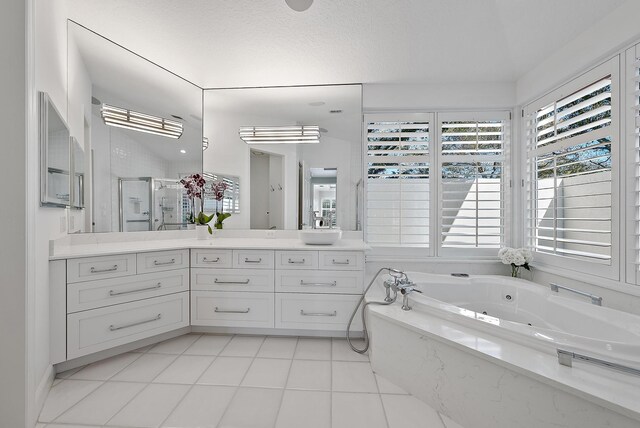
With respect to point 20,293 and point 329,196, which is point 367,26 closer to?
point 329,196

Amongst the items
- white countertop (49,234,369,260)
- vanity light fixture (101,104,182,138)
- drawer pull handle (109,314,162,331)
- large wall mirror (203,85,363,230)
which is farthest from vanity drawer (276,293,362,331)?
vanity light fixture (101,104,182,138)

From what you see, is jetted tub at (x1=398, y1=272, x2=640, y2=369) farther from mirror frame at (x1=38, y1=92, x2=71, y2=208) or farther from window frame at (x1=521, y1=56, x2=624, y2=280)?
mirror frame at (x1=38, y1=92, x2=71, y2=208)

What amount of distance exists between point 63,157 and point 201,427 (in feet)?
5.77

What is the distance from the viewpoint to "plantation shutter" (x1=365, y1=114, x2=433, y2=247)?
277cm

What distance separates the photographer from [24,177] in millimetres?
1311

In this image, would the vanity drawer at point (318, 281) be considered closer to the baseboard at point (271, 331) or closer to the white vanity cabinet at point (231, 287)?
the white vanity cabinet at point (231, 287)

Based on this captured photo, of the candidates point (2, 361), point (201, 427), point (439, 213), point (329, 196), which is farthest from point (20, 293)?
point (439, 213)

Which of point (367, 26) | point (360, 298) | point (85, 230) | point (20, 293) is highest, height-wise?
point (367, 26)

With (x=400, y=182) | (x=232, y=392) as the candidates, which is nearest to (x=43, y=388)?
(x=232, y=392)

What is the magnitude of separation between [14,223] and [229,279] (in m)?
1.31

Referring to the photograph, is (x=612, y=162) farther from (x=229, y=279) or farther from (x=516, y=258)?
(x=229, y=279)

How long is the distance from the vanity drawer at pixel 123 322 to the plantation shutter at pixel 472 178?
246 centimetres

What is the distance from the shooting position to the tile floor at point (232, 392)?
141 centimetres

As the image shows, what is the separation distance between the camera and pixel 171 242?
2455 mm
